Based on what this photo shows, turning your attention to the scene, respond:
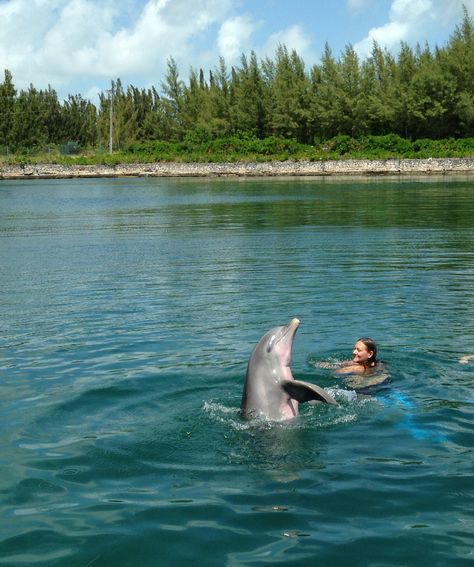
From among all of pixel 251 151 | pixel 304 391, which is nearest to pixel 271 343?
pixel 304 391

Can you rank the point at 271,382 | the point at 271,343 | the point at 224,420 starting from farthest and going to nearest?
the point at 224,420
the point at 271,343
the point at 271,382

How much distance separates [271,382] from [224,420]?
2.19 ft

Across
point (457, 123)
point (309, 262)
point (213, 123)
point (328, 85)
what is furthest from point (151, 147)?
point (309, 262)

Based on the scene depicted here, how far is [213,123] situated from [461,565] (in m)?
90.0

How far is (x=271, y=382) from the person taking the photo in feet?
23.5

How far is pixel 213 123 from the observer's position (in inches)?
3656

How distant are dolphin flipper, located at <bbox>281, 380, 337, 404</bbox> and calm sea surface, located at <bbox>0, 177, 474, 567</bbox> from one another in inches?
11.7

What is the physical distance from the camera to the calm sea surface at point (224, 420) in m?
5.44

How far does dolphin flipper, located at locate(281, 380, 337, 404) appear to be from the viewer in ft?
22.3

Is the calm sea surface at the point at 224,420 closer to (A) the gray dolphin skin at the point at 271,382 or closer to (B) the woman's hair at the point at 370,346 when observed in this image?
(A) the gray dolphin skin at the point at 271,382

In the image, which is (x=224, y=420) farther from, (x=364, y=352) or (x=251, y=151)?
(x=251, y=151)

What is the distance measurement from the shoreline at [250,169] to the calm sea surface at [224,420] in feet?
185

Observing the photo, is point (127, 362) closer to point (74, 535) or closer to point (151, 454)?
Result: point (151, 454)

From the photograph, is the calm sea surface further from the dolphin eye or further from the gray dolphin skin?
the dolphin eye
